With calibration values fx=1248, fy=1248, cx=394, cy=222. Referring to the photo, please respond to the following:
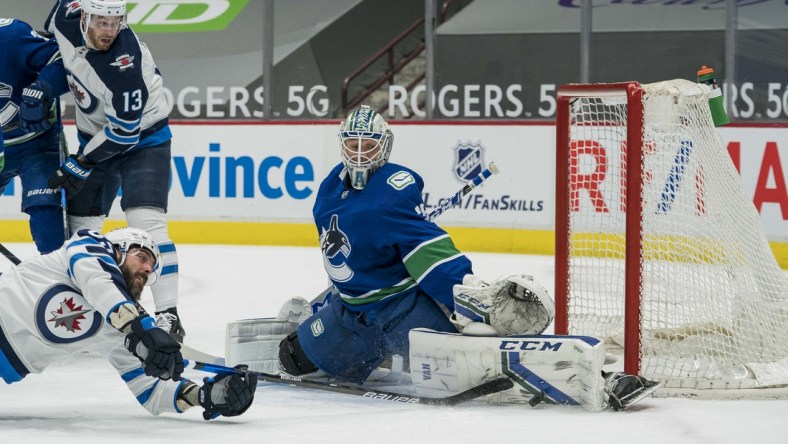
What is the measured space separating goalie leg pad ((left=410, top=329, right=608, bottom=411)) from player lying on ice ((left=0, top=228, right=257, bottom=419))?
56 centimetres

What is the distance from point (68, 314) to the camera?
2.90 metres

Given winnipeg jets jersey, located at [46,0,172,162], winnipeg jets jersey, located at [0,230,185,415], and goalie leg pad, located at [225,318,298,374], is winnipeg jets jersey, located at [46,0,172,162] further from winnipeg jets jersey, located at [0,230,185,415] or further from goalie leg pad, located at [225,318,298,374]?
winnipeg jets jersey, located at [0,230,185,415]

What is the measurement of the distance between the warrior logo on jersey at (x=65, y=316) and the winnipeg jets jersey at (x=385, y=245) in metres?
0.80

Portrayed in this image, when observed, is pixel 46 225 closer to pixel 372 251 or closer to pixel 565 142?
pixel 372 251

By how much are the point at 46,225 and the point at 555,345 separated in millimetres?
1900

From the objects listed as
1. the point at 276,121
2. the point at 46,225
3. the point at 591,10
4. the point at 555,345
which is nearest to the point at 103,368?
the point at 46,225

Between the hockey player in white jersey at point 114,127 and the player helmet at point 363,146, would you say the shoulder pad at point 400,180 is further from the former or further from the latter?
the hockey player in white jersey at point 114,127

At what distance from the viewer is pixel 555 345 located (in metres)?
3.12

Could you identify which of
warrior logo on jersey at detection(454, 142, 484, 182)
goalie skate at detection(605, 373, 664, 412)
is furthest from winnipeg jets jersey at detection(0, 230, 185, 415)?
warrior logo on jersey at detection(454, 142, 484, 182)

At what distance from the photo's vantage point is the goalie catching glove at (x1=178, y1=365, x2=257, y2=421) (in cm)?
288

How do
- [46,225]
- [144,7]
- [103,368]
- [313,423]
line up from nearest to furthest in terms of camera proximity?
[313,423] < [103,368] < [46,225] < [144,7]

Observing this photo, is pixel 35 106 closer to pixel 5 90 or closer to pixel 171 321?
pixel 5 90

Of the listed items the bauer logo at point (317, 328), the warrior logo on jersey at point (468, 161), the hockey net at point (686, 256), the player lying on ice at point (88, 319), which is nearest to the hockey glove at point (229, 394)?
the player lying on ice at point (88, 319)

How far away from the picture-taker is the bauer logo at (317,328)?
357cm
